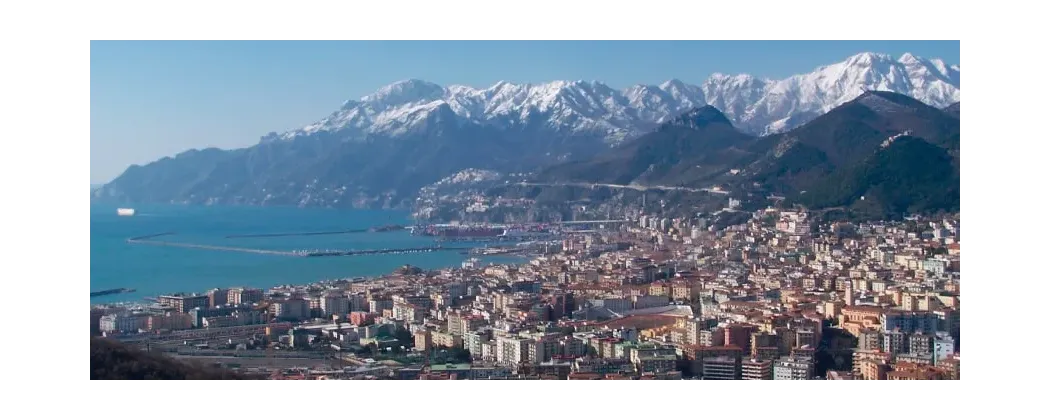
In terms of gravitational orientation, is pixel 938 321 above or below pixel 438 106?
below

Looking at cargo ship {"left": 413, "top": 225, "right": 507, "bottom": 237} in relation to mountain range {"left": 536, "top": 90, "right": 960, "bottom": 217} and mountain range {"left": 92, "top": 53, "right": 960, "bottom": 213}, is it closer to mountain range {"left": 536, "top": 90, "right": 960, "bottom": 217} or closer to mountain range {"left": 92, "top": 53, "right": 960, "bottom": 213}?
mountain range {"left": 536, "top": 90, "right": 960, "bottom": 217}

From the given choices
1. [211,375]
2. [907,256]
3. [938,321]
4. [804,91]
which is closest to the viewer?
[211,375]

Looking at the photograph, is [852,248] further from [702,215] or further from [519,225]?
[519,225]

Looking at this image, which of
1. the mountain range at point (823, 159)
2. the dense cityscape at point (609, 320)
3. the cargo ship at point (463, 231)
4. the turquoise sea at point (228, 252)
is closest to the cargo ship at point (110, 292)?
the turquoise sea at point (228, 252)

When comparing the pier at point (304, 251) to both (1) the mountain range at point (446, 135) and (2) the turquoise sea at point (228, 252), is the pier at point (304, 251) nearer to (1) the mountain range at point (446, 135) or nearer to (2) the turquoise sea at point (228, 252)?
(2) the turquoise sea at point (228, 252)

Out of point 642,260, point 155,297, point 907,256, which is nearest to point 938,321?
point 907,256

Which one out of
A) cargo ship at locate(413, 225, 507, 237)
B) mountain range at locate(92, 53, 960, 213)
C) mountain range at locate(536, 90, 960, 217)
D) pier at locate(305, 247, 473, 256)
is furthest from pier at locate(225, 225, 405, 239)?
pier at locate(305, 247, 473, 256)
